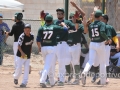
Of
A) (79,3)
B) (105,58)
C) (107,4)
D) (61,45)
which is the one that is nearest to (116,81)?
(105,58)

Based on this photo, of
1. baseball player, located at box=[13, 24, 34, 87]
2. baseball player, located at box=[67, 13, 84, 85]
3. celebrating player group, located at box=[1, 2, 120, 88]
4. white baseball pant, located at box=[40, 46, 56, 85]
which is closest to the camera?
white baseball pant, located at box=[40, 46, 56, 85]

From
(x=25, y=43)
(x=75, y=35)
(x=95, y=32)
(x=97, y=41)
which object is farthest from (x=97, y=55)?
(x=25, y=43)

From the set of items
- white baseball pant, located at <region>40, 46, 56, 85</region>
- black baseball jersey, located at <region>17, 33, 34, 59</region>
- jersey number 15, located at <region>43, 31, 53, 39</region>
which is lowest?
white baseball pant, located at <region>40, 46, 56, 85</region>

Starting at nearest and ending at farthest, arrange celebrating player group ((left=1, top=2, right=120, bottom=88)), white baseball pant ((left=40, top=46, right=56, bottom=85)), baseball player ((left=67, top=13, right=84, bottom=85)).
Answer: white baseball pant ((left=40, top=46, right=56, bottom=85)) < celebrating player group ((left=1, top=2, right=120, bottom=88)) < baseball player ((left=67, top=13, right=84, bottom=85))

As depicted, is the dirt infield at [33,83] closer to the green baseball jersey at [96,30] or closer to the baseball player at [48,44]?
the baseball player at [48,44]

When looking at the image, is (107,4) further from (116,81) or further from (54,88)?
(54,88)

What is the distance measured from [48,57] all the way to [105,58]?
181 cm

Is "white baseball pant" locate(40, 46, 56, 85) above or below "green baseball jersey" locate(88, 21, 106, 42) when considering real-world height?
below

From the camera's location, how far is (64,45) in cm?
1362

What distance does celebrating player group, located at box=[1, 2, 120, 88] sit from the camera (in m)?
12.9

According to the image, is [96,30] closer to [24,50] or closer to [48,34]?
[48,34]

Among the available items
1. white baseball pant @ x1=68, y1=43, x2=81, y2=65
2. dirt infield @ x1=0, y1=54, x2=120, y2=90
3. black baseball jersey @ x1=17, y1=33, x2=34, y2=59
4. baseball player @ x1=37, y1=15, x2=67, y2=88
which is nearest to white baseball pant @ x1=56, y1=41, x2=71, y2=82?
dirt infield @ x1=0, y1=54, x2=120, y2=90

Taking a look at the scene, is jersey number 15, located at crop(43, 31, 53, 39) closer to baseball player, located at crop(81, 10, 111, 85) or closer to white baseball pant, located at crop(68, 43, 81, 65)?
baseball player, located at crop(81, 10, 111, 85)

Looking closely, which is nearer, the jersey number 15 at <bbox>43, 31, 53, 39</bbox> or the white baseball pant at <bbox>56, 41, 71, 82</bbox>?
the jersey number 15 at <bbox>43, 31, 53, 39</bbox>
